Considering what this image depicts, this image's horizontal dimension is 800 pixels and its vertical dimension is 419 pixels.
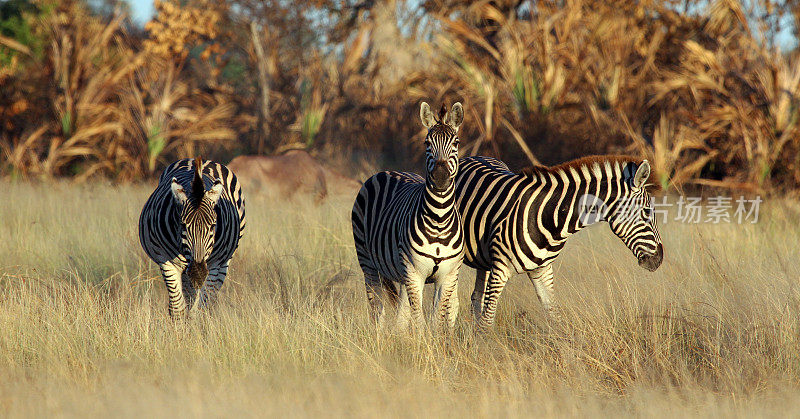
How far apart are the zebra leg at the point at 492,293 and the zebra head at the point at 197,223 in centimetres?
189

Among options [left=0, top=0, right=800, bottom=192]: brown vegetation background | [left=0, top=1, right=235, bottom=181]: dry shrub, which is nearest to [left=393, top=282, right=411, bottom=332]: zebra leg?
[left=0, top=0, right=800, bottom=192]: brown vegetation background

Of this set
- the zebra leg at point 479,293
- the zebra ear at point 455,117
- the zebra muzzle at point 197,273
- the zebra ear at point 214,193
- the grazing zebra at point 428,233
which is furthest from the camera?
the zebra leg at point 479,293

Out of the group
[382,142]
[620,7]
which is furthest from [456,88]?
[620,7]

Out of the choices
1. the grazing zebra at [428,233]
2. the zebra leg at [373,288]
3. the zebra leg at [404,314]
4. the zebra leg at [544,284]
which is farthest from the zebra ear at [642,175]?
the zebra leg at [373,288]

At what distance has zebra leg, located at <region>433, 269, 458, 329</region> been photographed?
4941mm

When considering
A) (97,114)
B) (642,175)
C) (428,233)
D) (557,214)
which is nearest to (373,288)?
(428,233)

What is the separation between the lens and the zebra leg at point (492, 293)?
5129mm

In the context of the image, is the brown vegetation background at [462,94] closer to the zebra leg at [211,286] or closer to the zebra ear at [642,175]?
the zebra ear at [642,175]

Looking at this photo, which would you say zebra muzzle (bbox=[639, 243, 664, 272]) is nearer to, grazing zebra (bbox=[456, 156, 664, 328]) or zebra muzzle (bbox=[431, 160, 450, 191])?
grazing zebra (bbox=[456, 156, 664, 328])

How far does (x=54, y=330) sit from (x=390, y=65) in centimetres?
1336

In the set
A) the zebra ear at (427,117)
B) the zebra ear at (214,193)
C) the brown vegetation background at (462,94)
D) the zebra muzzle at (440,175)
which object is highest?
the brown vegetation background at (462,94)

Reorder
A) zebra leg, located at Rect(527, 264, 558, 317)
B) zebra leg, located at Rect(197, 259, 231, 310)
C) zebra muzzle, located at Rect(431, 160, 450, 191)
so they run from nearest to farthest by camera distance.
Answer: zebra muzzle, located at Rect(431, 160, 450, 191), zebra leg, located at Rect(527, 264, 558, 317), zebra leg, located at Rect(197, 259, 231, 310)

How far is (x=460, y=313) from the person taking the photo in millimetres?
5941

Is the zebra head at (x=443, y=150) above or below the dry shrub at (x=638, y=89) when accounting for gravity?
below
